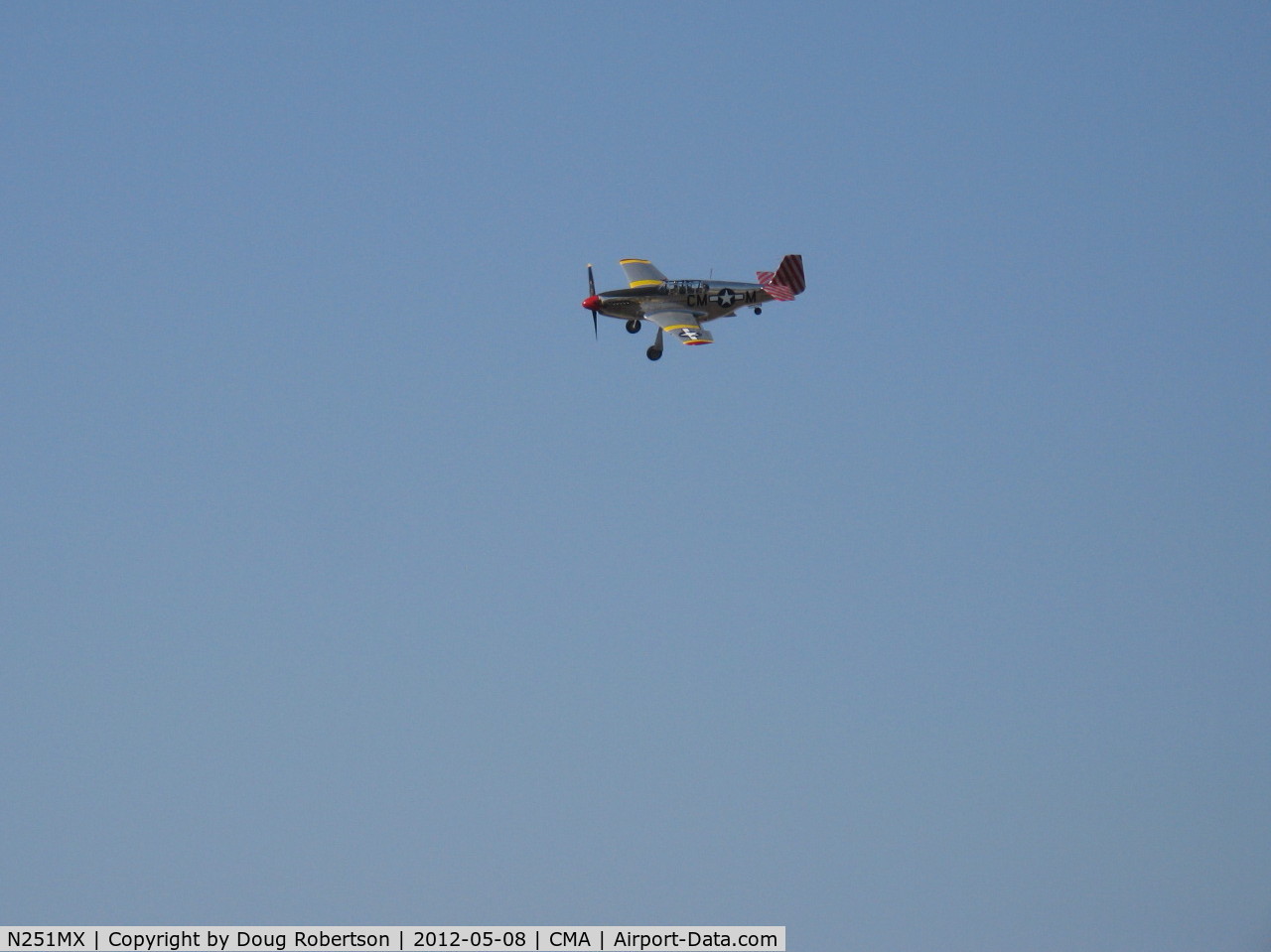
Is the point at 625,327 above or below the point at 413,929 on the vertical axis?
above

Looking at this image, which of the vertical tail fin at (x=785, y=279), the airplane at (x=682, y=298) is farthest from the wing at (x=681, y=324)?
the vertical tail fin at (x=785, y=279)

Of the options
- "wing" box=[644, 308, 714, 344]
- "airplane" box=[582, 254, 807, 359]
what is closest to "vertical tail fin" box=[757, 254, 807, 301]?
"airplane" box=[582, 254, 807, 359]

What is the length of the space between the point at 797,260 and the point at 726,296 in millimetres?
7641

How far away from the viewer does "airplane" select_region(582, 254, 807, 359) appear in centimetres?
13588

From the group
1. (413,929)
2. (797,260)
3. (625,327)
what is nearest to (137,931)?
(413,929)

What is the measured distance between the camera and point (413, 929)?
9238 cm

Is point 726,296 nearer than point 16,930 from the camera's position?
No

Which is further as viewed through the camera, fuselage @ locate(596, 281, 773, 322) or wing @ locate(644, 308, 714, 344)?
fuselage @ locate(596, 281, 773, 322)

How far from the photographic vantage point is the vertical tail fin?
144 meters

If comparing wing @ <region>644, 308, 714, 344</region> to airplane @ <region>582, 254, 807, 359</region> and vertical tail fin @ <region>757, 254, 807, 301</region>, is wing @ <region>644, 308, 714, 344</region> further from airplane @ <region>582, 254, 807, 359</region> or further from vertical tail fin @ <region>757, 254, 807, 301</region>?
vertical tail fin @ <region>757, 254, 807, 301</region>

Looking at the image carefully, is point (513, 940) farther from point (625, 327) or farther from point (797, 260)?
point (797, 260)

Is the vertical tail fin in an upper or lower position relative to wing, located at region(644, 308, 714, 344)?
upper

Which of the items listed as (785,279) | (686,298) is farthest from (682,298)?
(785,279)

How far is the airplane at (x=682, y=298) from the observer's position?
13588cm
